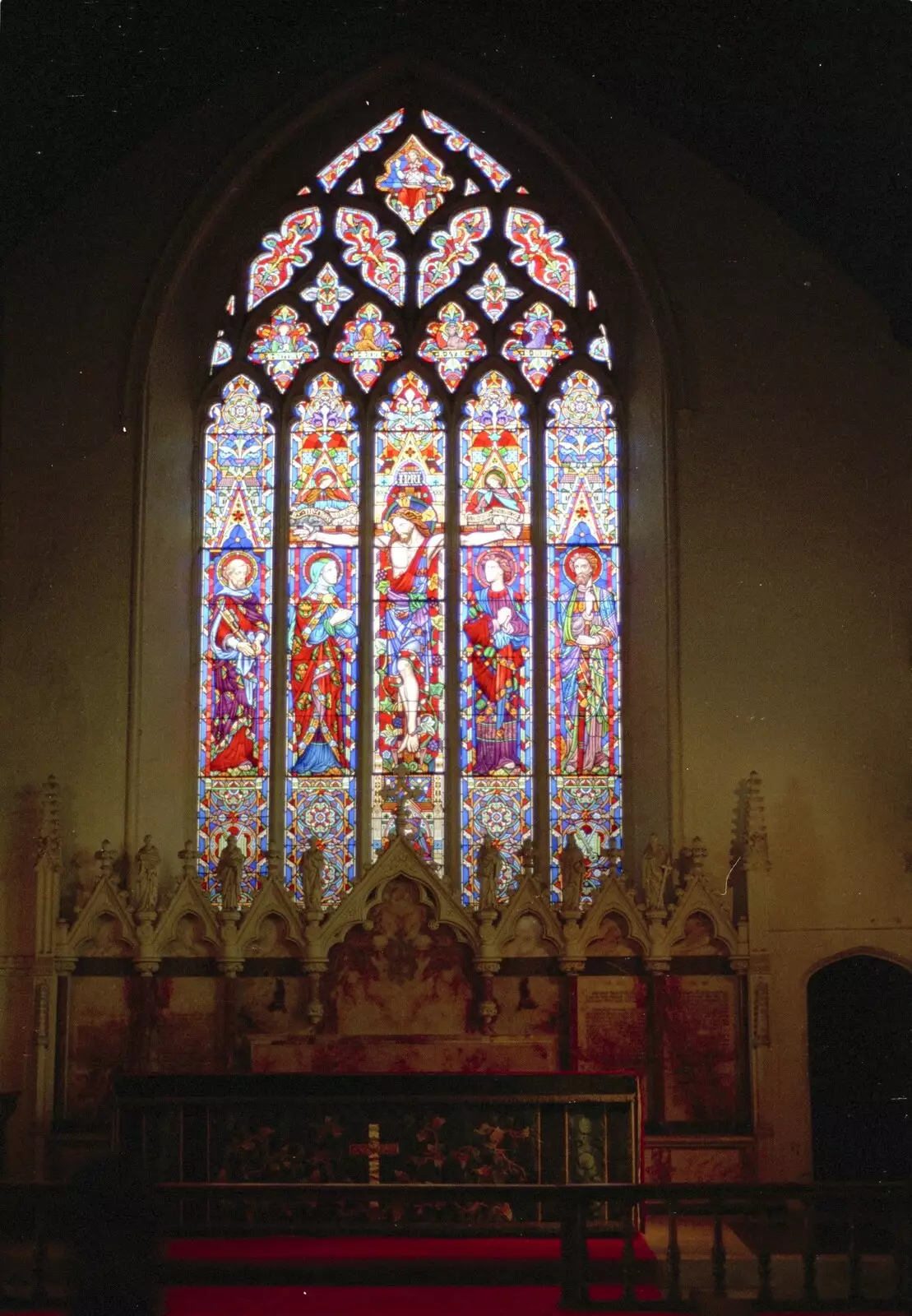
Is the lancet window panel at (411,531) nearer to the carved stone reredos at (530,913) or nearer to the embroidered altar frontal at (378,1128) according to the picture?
the carved stone reredos at (530,913)

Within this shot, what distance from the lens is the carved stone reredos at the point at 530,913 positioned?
10336 millimetres

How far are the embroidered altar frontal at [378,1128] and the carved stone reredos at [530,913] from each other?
1.31 meters

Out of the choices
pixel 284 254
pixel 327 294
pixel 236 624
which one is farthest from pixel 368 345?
pixel 236 624

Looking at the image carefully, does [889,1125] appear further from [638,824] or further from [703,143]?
[703,143]

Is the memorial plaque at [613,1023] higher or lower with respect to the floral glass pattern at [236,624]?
lower

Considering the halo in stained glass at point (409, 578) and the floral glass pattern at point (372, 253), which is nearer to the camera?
the halo in stained glass at point (409, 578)

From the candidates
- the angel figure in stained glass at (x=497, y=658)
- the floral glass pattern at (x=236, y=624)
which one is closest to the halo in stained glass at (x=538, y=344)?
the angel figure in stained glass at (x=497, y=658)

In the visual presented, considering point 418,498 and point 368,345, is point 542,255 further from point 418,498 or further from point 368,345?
point 418,498

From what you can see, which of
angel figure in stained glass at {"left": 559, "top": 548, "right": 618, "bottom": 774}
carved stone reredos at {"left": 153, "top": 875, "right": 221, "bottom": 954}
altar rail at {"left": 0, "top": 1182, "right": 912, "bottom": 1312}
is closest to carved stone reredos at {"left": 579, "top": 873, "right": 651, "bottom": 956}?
angel figure in stained glass at {"left": 559, "top": 548, "right": 618, "bottom": 774}

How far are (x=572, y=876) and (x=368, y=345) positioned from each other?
4.32 metres

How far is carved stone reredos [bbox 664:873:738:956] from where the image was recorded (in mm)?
10312

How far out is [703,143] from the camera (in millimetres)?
11609

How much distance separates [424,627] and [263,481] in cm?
157

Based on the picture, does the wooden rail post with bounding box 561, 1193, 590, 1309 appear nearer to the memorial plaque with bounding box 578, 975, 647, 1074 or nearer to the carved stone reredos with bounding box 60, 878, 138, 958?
the memorial plaque with bounding box 578, 975, 647, 1074
